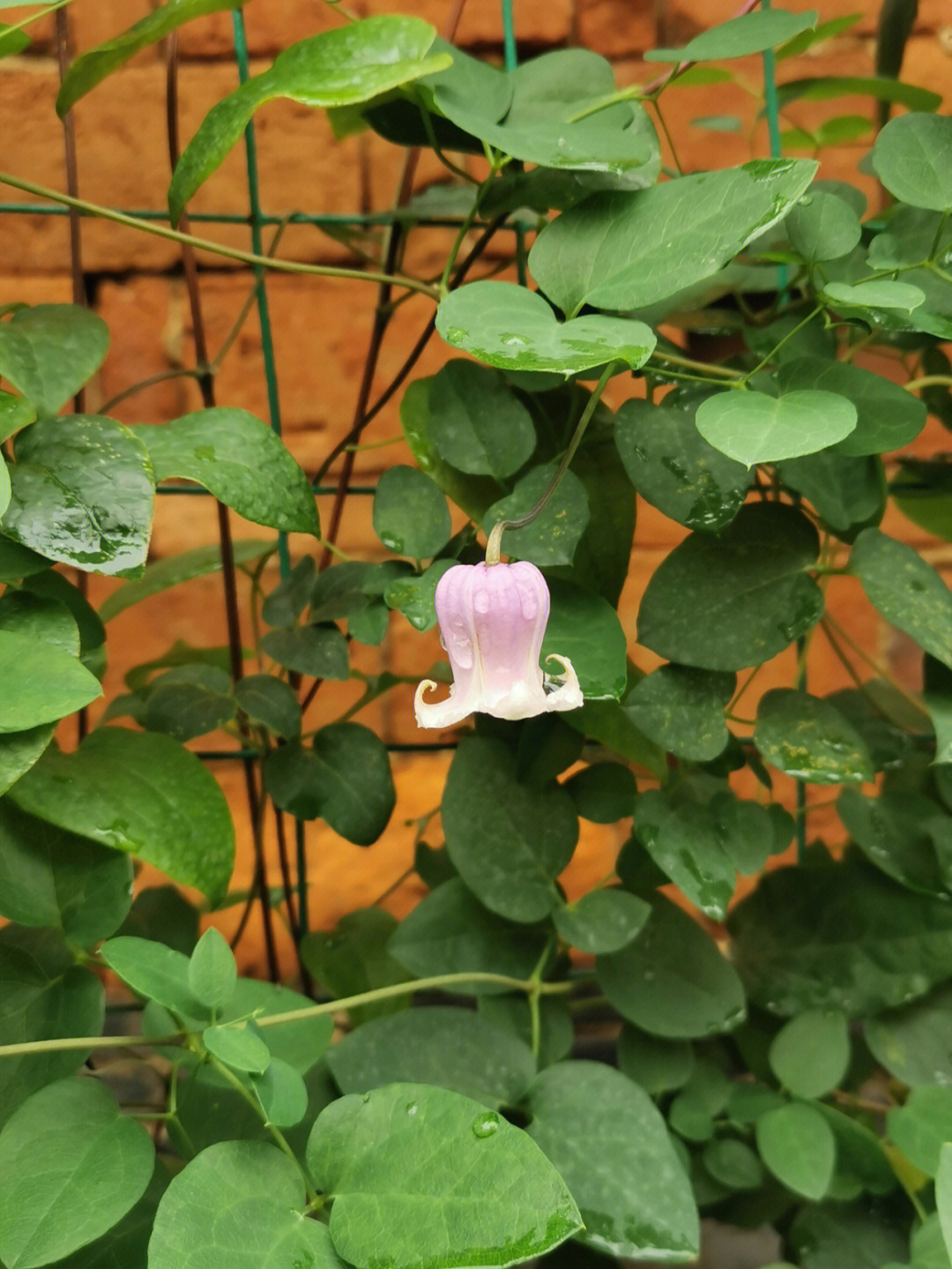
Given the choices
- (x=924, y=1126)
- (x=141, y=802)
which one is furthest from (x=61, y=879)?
(x=924, y=1126)

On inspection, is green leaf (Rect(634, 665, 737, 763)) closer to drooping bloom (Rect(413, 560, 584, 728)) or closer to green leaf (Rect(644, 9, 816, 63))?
drooping bloom (Rect(413, 560, 584, 728))

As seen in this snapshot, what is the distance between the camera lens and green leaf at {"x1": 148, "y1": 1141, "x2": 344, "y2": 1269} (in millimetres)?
410

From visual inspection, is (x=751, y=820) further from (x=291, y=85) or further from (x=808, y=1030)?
(x=291, y=85)

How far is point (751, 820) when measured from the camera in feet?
2.05

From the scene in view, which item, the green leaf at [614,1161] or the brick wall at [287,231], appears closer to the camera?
the green leaf at [614,1161]

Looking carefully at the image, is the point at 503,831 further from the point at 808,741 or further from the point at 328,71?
the point at 328,71

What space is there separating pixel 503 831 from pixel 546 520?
0.19 m

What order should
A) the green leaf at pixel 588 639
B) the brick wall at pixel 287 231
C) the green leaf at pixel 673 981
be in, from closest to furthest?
1. the green leaf at pixel 588 639
2. the green leaf at pixel 673 981
3. the brick wall at pixel 287 231

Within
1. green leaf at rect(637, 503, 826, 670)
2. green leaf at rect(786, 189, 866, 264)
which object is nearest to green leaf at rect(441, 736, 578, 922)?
green leaf at rect(637, 503, 826, 670)

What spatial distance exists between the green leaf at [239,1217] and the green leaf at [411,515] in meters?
0.31

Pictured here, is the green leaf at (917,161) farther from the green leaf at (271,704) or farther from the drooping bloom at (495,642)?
the green leaf at (271,704)

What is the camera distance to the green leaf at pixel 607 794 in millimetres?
640

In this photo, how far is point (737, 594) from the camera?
593mm

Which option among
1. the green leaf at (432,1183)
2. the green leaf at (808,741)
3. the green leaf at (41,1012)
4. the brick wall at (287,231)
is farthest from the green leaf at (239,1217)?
the brick wall at (287,231)
